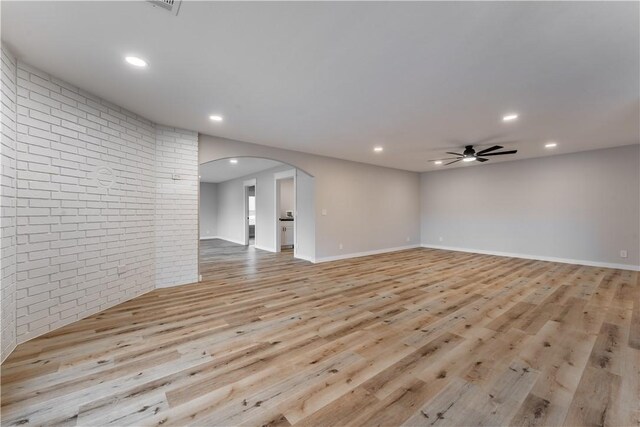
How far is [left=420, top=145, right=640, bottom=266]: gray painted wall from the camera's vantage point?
520 cm

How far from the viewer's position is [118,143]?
3.36 m

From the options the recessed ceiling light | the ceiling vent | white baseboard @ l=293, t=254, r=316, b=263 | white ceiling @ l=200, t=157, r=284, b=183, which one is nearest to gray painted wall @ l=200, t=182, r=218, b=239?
white ceiling @ l=200, t=157, r=284, b=183

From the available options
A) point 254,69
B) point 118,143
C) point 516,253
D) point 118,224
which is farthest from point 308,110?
point 516,253

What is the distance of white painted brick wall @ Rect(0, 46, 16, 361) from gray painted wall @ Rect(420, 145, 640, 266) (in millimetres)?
8692

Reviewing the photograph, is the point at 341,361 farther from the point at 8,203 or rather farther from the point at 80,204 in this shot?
the point at 80,204

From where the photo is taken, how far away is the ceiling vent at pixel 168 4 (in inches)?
64.7

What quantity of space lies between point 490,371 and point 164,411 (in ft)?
7.43

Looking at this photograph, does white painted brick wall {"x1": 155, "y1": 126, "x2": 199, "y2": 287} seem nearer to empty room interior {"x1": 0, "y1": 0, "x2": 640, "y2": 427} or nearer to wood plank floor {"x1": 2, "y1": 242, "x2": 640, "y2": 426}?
empty room interior {"x1": 0, "y1": 0, "x2": 640, "y2": 427}

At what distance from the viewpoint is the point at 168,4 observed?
5.47ft

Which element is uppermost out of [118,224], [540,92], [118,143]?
[540,92]

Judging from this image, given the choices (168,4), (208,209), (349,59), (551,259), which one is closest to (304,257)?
(349,59)

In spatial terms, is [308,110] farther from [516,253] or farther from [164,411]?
[516,253]

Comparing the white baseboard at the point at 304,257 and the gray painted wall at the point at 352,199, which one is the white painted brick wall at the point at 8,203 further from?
the white baseboard at the point at 304,257

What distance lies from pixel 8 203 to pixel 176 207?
200 cm
